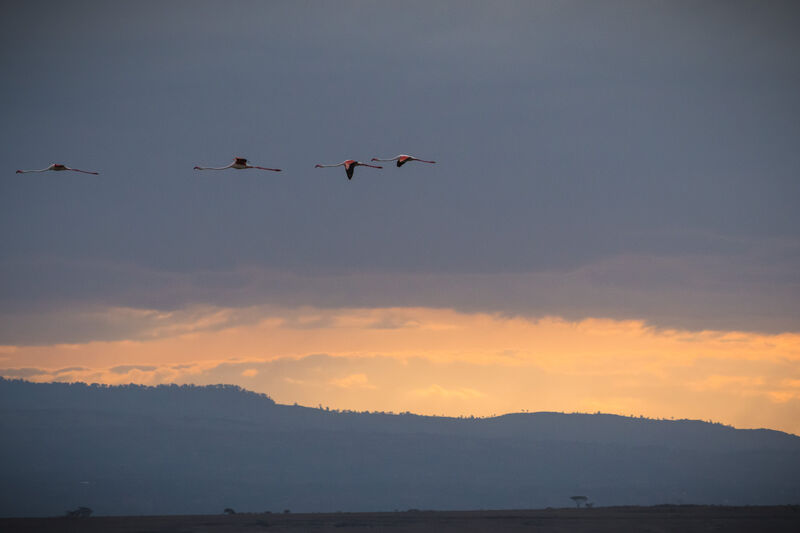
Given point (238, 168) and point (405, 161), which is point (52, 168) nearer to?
point (238, 168)

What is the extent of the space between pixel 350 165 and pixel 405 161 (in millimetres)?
5374

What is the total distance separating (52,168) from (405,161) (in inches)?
1399

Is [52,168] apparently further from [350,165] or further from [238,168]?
[350,165]

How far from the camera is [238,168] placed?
10312cm

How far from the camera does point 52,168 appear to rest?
10562 cm

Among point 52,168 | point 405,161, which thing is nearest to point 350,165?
point 405,161

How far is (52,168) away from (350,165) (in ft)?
99.2

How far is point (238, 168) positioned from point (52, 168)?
19216 mm

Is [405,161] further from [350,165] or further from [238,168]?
[238,168]

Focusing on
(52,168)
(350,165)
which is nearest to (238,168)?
(350,165)

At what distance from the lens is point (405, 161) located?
337 feet

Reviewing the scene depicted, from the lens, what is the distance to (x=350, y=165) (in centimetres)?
10231
